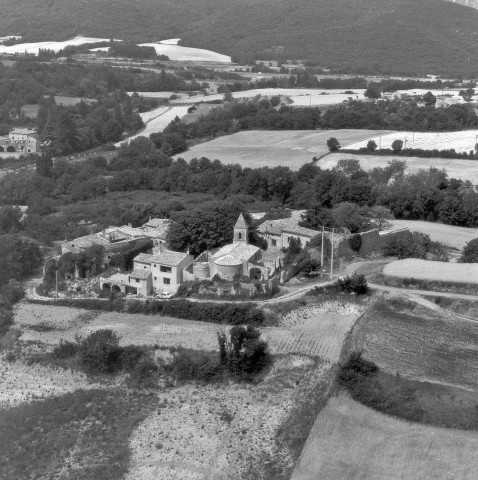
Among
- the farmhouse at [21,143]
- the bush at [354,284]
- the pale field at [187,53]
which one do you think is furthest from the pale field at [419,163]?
the pale field at [187,53]

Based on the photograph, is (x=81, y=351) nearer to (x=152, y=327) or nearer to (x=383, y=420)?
(x=152, y=327)

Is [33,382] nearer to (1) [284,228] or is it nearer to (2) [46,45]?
(1) [284,228]

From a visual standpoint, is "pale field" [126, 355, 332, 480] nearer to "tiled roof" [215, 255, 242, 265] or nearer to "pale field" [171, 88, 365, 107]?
"tiled roof" [215, 255, 242, 265]

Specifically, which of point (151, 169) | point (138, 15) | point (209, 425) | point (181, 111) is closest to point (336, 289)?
point (209, 425)

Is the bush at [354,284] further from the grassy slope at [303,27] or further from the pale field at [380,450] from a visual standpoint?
the grassy slope at [303,27]

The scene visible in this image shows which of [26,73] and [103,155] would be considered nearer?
[103,155]

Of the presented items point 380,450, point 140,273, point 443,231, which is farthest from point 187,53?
point 380,450
